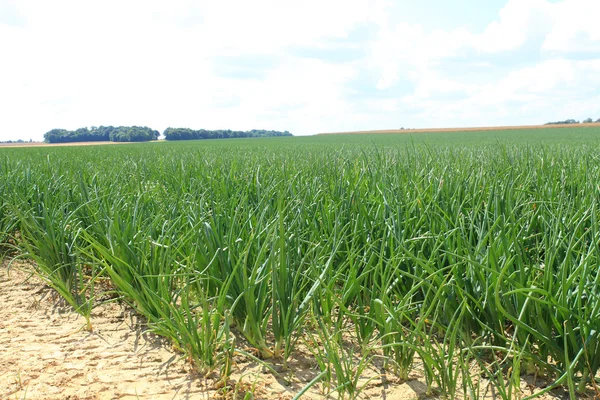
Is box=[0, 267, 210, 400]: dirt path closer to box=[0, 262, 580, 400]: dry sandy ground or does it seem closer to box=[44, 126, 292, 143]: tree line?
box=[0, 262, 580, 400]: dry sandy ground

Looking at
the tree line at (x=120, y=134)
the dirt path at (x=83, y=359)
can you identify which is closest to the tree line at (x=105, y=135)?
the tree line at (x=120, y=134)

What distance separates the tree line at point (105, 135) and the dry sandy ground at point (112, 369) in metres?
58.1

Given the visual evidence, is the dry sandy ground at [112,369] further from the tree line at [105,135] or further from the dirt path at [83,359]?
the tree line at [105,135]

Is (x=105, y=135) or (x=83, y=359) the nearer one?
(x=83, y=359)

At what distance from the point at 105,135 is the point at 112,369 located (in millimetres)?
64353

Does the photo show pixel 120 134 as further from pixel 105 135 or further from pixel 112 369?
pixel 112 369

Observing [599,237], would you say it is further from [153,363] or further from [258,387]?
[153,363]

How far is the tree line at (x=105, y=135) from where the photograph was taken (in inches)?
2221

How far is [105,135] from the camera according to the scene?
6000cm

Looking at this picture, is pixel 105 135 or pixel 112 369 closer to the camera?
pixel 112 369

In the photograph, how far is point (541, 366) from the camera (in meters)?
1.26

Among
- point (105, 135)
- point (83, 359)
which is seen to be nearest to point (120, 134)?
point (105, 135)

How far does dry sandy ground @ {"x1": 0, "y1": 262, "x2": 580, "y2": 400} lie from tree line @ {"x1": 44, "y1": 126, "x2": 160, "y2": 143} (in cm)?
5807

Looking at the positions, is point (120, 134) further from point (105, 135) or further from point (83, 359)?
point (83, 359)
